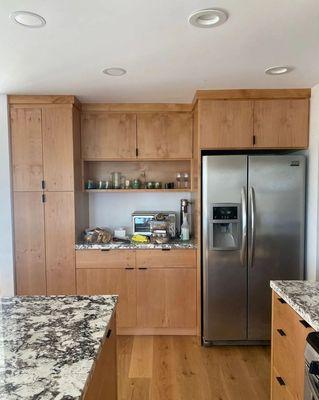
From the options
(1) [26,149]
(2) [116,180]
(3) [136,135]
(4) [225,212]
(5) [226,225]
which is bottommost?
(5) [226,225]

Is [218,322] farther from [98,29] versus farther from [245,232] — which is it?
[98,29]

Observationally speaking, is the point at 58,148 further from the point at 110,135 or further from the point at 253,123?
the point at 253,123

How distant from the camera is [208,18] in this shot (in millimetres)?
1628

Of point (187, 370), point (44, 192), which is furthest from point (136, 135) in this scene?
point (187, 370)

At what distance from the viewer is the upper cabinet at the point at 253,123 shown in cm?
290

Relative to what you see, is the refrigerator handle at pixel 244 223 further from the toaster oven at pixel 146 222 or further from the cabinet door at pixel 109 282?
the cabinet door at pixel 109 282

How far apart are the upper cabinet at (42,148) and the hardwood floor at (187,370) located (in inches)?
66.4

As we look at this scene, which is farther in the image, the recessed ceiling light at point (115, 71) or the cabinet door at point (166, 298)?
the cabinet door at point (166, 298)

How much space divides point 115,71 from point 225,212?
1505mm

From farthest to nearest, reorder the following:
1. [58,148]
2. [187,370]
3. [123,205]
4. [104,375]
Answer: [123,205], [58,148], [187,370], [104,375]

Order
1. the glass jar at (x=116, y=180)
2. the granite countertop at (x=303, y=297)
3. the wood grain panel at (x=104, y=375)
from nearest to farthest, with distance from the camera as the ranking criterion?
1. the wood grain panel at (x=104, y=375)
2. the granite countertop at (x=303, y=297)
3. the glass jar at (x=116, y=180)

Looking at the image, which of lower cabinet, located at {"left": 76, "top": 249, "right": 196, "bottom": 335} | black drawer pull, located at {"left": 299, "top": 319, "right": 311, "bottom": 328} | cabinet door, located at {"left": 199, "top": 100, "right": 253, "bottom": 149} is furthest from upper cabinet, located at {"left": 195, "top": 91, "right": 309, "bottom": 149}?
black drawer pull, located at {"left": 299, "top": 319, "right": 311, "bottom": 328}

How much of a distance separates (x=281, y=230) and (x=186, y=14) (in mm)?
2020

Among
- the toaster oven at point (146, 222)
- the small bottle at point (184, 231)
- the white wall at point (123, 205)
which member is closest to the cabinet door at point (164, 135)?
the white wall at point (123, 205)
